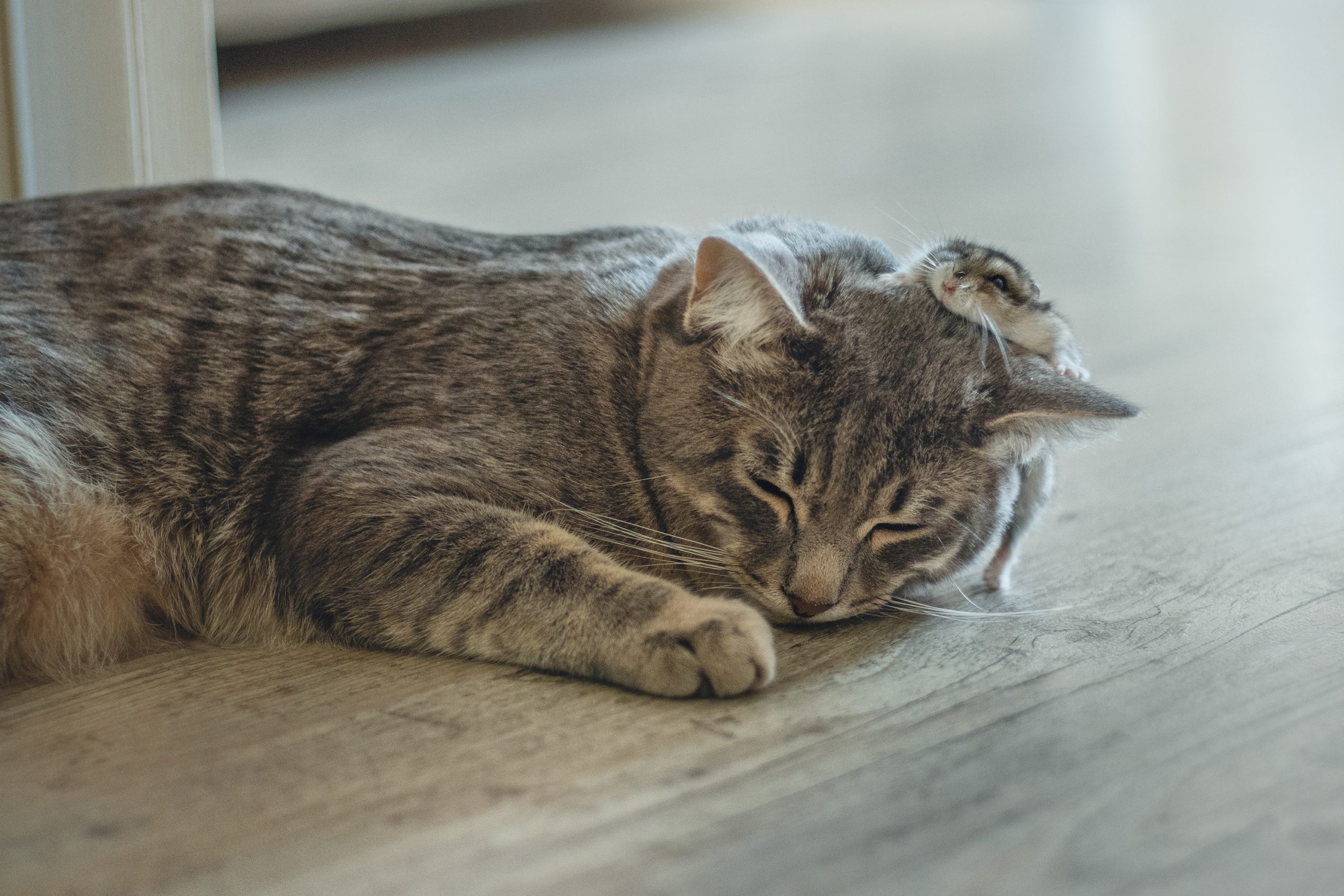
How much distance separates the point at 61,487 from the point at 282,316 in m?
0.37

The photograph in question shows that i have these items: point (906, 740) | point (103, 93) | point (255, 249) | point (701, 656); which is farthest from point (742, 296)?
point (103, 93)

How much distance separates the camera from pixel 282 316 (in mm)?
1739

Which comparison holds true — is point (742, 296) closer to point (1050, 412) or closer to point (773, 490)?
point (773, 490)

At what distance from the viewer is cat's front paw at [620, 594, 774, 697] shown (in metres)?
1.36

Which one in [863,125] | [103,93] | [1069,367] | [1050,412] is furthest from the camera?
[863,125]

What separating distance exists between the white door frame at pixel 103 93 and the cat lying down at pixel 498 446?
0.45m

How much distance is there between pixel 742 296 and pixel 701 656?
46 centimetres

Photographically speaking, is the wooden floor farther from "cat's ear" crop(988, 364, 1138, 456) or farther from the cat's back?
the cat's back

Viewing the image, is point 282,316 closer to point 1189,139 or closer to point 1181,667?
point 1181,667

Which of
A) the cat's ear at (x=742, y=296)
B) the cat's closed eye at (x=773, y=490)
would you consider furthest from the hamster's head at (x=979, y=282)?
the cat's closed eye at (x=773, y=490)

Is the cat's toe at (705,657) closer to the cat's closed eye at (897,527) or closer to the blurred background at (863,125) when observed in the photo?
the cat's closed eye at (897,527)

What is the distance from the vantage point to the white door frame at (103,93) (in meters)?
2.11

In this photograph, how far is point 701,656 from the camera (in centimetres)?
136

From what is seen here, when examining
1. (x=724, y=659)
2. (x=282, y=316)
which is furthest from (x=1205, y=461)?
(x=282, y=316)
